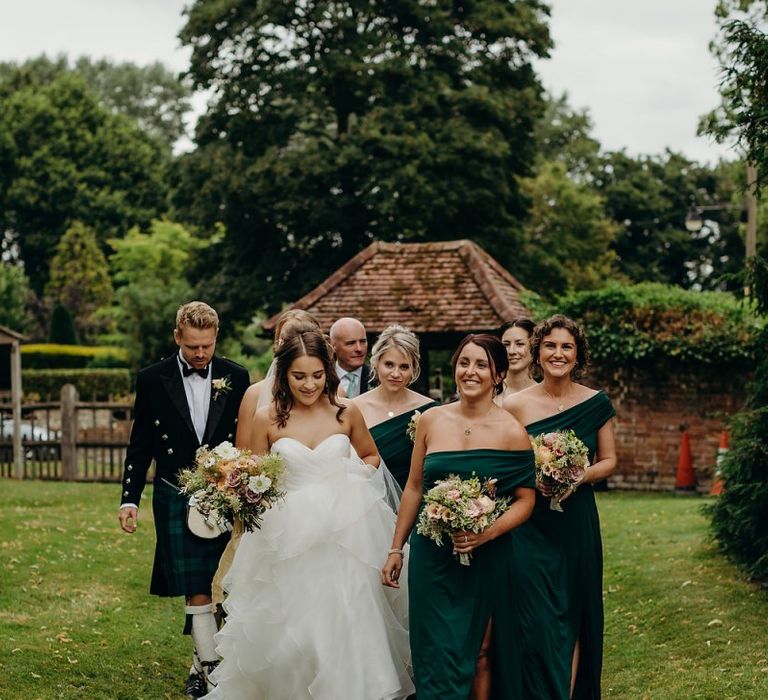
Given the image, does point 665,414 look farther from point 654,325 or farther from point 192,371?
point 192,371

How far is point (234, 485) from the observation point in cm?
645

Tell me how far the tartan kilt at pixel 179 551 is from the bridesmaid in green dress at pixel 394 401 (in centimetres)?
117

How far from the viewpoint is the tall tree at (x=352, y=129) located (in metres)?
30.7

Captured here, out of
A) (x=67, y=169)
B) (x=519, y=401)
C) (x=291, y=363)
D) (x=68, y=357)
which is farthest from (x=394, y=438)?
(x=67, y=169)

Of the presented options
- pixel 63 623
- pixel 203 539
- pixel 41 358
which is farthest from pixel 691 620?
pixel 41 358

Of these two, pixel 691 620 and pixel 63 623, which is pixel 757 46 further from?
pixel 63 623

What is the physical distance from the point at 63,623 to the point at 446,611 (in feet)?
16.4

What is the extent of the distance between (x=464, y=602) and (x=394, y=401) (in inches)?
81.6

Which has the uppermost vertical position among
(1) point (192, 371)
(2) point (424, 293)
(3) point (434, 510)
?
(2) point (424, 293)

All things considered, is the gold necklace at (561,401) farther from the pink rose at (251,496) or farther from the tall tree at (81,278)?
the tall tree at (81,278)

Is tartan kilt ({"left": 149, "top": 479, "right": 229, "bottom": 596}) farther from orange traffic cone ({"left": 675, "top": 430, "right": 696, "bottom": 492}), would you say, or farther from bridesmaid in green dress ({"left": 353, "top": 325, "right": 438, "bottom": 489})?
orange traffic cone ({"left": 675, "top": 430, "right": 696, "bottom": 492})

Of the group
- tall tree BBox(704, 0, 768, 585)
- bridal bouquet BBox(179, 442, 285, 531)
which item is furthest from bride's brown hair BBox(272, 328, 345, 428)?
tall tree BBox(704, 0, 768, 585)

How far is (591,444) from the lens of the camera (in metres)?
7.33

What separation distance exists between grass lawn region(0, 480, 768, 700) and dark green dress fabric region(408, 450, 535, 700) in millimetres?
2276
